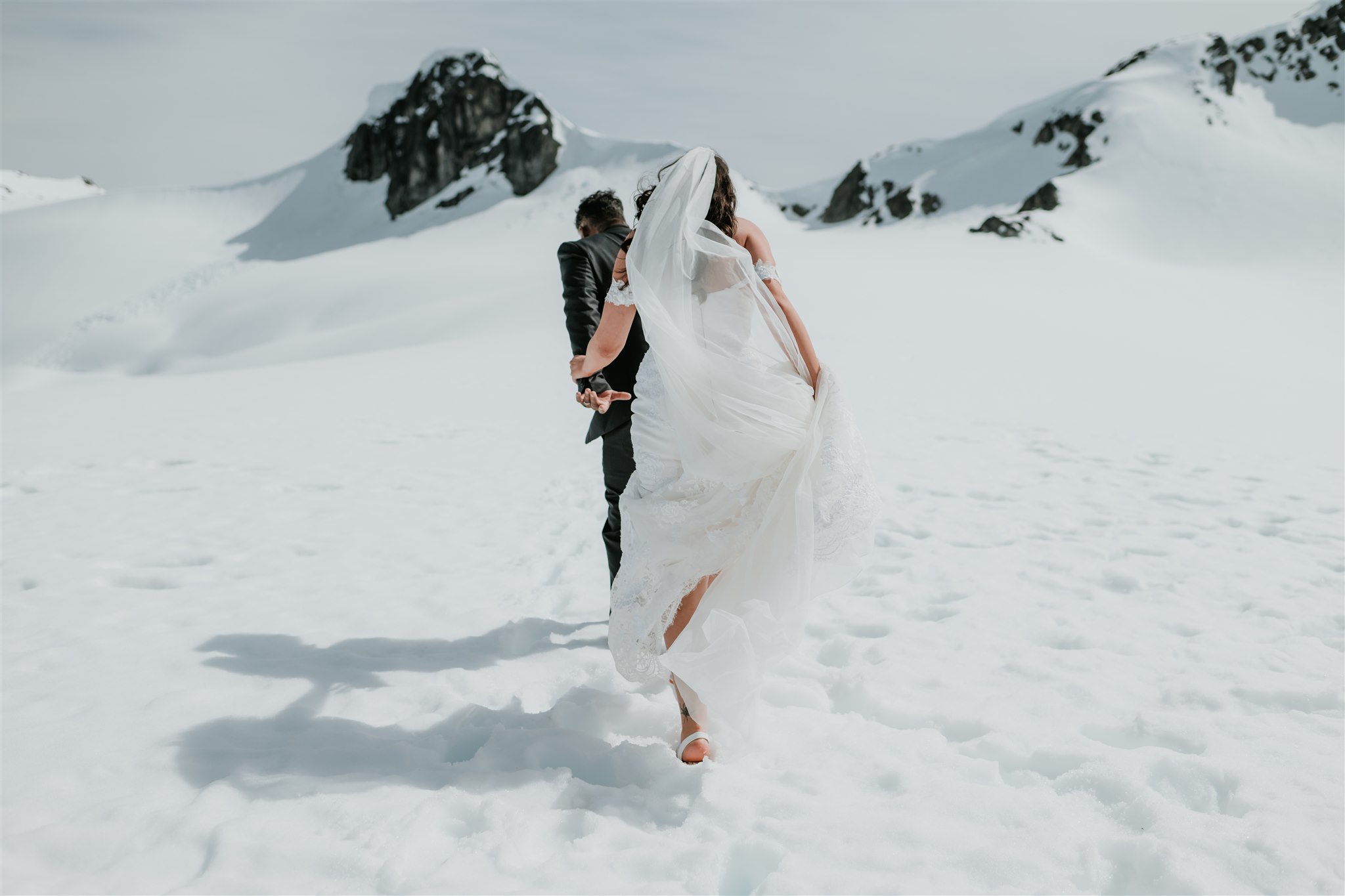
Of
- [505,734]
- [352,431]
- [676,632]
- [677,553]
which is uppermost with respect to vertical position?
[677,553]

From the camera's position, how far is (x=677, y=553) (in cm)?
316

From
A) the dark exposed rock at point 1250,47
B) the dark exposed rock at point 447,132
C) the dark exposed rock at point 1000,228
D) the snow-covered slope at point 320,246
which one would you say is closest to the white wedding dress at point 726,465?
the snow-covered slope at point 320,246

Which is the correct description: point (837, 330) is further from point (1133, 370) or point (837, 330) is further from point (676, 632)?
point (676, 632)

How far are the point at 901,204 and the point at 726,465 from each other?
6064cm

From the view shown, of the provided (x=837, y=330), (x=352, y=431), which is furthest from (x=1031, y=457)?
(x=837, y=330)

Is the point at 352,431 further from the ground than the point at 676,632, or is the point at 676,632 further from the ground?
the point at 676,632

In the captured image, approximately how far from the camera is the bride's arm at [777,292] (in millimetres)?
3119

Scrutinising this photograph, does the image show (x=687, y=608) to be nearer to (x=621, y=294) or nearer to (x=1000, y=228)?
(x=621, y=294)

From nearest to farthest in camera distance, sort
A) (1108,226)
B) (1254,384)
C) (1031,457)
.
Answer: (1031,457), (1254,384), (1108,226)

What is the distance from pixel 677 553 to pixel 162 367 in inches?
1309

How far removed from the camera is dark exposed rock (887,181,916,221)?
57.8 metres

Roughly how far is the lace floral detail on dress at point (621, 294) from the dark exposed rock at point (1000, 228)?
39082 mm

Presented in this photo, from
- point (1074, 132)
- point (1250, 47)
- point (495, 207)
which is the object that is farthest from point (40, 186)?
point (1250, 47)

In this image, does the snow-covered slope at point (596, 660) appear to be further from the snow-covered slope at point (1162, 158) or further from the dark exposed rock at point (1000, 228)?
the snow-covered slope at point (1162, 158)
